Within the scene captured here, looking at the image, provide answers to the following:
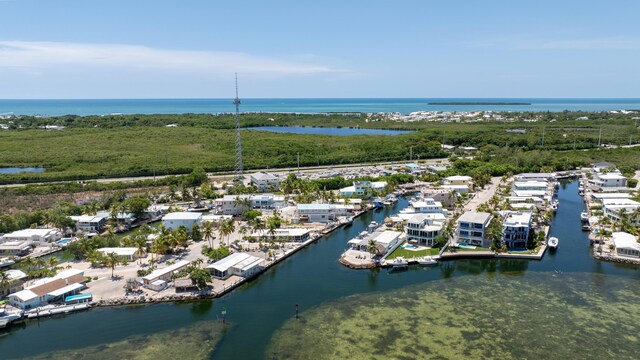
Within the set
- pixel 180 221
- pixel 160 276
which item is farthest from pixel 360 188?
pixel 160 276

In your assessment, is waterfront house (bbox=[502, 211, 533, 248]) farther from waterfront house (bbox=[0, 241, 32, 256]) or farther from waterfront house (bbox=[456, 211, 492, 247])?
waterfront house (bbox=[0, 241, 32, 256])

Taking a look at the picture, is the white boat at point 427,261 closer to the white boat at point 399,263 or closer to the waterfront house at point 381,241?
the white boat at point 399,263

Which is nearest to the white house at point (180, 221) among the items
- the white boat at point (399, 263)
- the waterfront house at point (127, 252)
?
the waterfront house at point (127, 252)

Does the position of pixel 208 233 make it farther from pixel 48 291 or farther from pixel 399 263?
pixel 399 263

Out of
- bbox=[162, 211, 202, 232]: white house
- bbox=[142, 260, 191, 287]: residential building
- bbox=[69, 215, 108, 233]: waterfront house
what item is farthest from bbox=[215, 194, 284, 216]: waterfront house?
bbox=[142, 260, 191, 287]: residential building

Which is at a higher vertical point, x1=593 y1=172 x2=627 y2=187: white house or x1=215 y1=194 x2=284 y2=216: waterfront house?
x1=593 y1=172 x2=627 y2=187: white house
